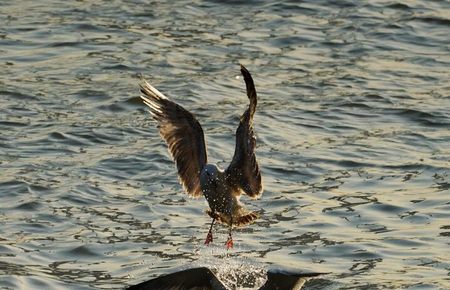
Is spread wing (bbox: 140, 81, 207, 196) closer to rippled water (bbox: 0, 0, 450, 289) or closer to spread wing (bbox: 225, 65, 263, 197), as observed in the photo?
spread wing (bbox: 225, 65, 263, 197)

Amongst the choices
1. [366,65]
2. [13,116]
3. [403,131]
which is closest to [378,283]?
[403,131]

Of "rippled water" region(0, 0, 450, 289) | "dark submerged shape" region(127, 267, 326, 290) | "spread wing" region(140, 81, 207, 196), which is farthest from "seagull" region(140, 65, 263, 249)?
"dark submerged shape" region(127, 267, 326, 290)

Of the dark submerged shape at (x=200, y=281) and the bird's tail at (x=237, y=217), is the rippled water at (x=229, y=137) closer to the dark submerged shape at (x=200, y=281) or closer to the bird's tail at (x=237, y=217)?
the bird's tail at (x=237, y=217)

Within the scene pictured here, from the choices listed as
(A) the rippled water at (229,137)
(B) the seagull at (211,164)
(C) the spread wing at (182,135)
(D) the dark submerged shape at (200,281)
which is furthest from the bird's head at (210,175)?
(D) the dark submerged shape at (200,281)

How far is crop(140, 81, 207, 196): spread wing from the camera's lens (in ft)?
31.4

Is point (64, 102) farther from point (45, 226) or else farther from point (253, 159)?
point (253, 159)

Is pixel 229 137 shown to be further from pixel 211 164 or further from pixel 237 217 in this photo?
pixel 237 217

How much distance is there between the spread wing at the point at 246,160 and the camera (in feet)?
28.3

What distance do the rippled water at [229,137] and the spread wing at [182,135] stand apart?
75cm

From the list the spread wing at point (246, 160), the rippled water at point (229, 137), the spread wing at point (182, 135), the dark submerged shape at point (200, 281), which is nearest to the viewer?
the dark submerged shape at point (200, 281)

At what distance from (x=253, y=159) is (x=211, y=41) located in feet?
23.2

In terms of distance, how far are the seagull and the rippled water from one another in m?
0.56

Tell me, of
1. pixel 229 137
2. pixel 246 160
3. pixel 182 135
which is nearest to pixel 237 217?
pixel 246 160

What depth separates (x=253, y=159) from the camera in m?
8.96
